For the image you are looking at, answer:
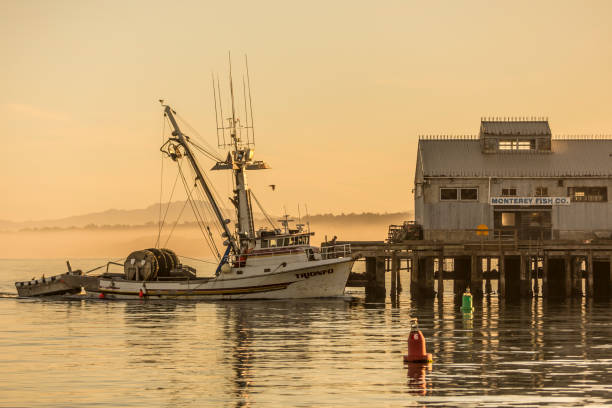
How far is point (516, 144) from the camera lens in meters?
76.4

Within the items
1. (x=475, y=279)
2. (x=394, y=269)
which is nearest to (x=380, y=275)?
(x=394, y=269)

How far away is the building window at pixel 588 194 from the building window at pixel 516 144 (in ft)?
16.9

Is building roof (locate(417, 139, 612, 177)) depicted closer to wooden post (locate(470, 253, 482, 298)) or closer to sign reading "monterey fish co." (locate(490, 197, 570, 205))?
sign reading "monterey fish co." (locate(490, 197, 570, 205))

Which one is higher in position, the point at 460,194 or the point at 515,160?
the point at 515,160

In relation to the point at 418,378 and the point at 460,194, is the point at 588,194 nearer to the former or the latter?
the point at 460,194

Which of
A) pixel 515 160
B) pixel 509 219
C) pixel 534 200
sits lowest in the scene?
pixel 509 219

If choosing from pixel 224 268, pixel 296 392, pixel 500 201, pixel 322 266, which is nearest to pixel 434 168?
pixel 500 201

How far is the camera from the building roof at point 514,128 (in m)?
76.1

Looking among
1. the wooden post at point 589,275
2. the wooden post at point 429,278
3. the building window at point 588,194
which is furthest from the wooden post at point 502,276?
the building window at point 588,194

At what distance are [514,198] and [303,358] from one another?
40674mm

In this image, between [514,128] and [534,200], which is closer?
[534,200]

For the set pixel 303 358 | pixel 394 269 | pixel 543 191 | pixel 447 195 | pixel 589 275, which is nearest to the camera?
pixel 303 358

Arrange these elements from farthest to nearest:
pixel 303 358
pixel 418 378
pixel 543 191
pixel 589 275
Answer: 1. pixel 543 191
2. pixel 589 275
3. pixel 303 358
4. pixel 418 378

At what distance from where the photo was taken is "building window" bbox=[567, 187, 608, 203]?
7256cm
